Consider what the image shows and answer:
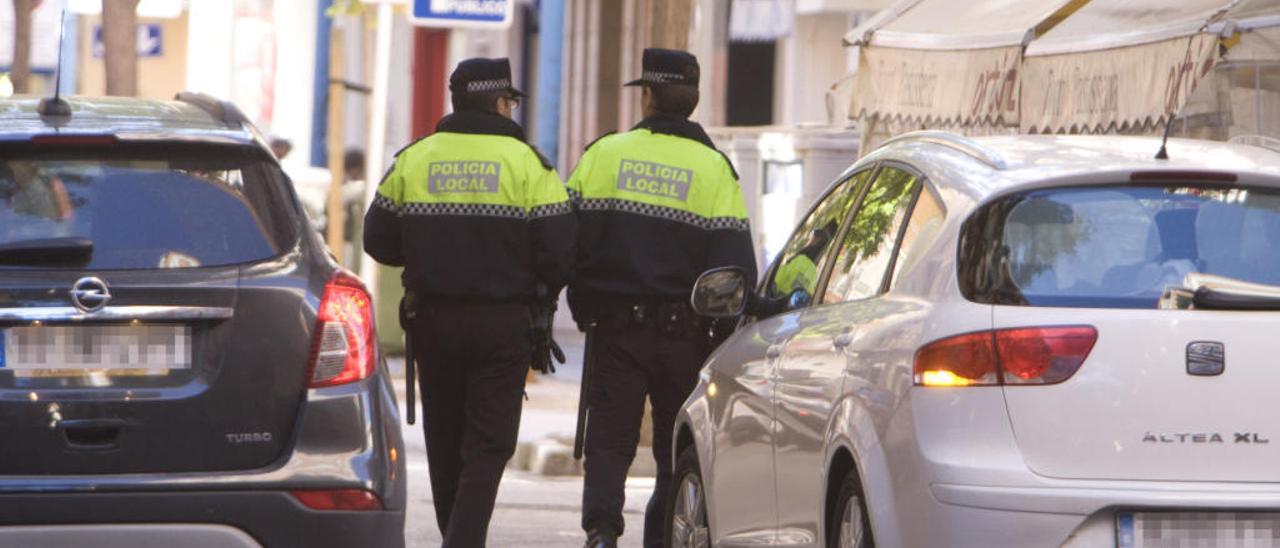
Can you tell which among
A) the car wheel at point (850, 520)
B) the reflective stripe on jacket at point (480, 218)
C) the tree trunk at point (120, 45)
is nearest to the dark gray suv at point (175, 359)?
the car wheel at point (850, 520)

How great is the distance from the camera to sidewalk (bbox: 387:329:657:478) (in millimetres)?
14219

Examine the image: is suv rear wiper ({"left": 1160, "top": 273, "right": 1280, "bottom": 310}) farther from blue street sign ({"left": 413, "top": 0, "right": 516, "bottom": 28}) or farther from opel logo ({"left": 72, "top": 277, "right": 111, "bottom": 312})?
blue street sign ({"left": 413, "top": 0, "right": 516, "bottom": 28})

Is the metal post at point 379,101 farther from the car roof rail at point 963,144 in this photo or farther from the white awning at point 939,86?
the car roof rail at point 963,144

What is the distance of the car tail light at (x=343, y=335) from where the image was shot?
255 inches

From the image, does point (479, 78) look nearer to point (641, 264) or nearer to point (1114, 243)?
point (641, 264)

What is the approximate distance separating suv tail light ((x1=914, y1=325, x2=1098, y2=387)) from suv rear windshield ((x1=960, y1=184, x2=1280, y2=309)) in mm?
98

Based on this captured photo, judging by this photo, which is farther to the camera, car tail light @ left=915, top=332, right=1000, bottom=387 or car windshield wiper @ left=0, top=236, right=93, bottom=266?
car windshield wiper @ left=0, top=236, right=93, bottom=266

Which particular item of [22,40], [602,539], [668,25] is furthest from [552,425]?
[602,539]

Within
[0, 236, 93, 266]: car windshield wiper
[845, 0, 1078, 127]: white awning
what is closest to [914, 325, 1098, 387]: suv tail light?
[0, 236, 93, 266]: car windshield wiper

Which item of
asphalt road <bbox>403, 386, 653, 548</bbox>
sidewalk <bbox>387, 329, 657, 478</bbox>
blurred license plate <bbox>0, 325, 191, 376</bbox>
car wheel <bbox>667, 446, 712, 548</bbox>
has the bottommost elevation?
sidewalk <bbox>387, 329, 657, 478</bbox>

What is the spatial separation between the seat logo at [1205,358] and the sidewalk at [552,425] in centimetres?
668

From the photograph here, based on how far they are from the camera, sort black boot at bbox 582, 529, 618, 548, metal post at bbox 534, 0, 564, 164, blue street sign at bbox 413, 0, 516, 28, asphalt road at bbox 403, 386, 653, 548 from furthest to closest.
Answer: metal post at bbox 534, 0, 564, 164 < blue street sign at bbox 413, 0, 516, 28 < asphalt road at bbox 403, 386, 653, 548 < black boot at bbox 582, 529, 618, 548

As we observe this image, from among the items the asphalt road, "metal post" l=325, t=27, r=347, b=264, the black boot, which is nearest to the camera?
the black boot

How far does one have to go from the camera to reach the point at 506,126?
8898mm
